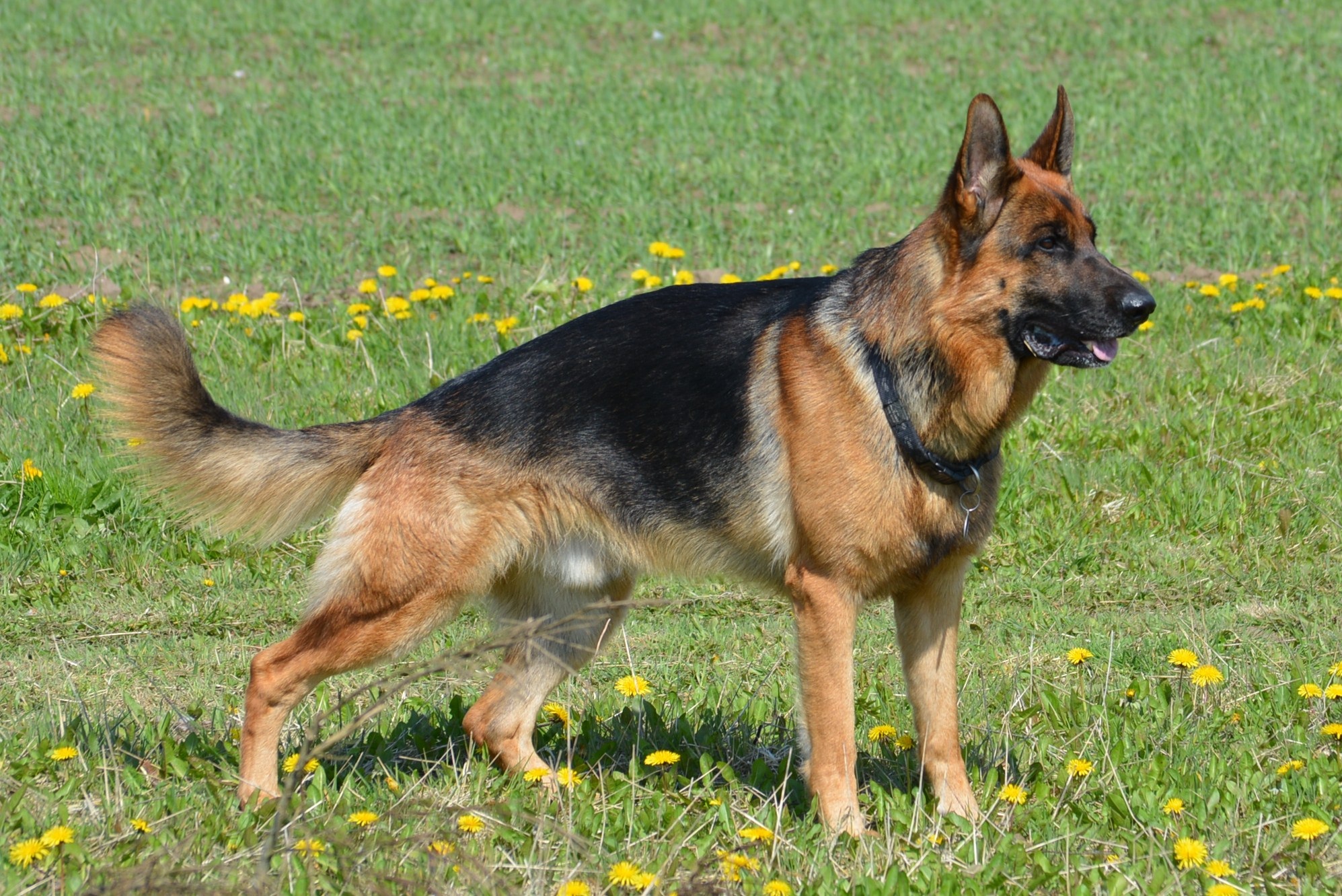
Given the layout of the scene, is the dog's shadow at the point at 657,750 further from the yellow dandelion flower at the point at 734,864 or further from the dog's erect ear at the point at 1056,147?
the dog's erect ear at the point at 1056,147

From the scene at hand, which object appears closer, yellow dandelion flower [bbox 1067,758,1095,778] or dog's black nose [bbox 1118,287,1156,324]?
dog's black nose [bbox 1118,287,1156,324]

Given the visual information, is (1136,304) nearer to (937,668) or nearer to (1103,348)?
(1103,348)

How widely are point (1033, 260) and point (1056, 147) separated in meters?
0.47

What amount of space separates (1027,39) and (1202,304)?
1032cm

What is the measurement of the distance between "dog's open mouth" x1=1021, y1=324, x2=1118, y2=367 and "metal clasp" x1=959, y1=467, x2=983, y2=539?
15.2 inches

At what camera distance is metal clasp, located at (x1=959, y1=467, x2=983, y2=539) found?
383 centimetres

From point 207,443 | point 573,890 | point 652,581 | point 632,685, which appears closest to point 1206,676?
point 632,685

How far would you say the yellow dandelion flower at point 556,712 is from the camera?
15.0ft

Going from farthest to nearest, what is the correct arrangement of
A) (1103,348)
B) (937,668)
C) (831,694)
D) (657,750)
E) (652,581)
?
(652,581) → (657,750) → (937,668) → (831,694) → (1103,348)

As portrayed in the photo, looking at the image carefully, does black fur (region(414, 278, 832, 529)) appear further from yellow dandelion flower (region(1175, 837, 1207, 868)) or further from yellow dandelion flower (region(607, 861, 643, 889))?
yellow dandelion flower (region(1175, 837, 1207, 868))

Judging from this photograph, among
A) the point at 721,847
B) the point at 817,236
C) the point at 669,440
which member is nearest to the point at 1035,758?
the point at 721,847

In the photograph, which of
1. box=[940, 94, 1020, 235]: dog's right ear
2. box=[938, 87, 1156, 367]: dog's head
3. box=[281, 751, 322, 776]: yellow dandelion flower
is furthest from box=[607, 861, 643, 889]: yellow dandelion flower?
box=[940, 94, 1020, 235]: dog's right ear

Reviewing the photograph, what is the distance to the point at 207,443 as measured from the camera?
165 inches

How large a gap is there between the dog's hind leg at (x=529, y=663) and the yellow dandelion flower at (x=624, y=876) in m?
1.16
